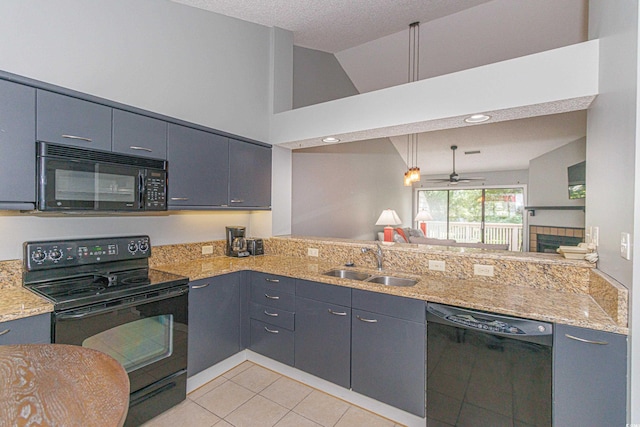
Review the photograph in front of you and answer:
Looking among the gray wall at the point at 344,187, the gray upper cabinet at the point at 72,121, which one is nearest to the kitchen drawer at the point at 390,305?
the gray upper cabinet at the point at 72,121

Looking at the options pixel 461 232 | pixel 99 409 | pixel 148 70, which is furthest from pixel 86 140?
pixel 461 232

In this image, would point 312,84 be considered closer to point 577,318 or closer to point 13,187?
point 13,187

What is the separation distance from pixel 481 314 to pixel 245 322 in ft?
6.04

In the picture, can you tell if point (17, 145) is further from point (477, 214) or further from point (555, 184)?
point (477, 214)

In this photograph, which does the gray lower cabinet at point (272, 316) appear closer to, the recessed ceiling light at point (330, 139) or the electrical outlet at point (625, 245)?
the recessed ceiling light at point (330, 139)

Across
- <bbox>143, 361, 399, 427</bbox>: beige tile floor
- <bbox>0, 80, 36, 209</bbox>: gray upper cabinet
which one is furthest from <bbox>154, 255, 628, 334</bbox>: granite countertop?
<bbox>0, 80, 36, 209</bbox>: gray upper cabinet

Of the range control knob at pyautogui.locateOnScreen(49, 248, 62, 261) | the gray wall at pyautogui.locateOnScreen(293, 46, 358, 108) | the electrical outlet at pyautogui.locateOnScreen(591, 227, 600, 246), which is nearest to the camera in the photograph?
the electrical outlet at pyautogui.locateOnScreen(591, 227, 600, 246)

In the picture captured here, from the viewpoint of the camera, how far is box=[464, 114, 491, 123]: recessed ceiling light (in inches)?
83.5

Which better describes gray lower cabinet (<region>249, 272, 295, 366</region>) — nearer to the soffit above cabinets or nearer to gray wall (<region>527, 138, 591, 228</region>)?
the soffit above cabinets

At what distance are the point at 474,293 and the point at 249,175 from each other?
6.91 ft

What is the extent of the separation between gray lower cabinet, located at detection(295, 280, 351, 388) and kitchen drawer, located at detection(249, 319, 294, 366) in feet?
0.27

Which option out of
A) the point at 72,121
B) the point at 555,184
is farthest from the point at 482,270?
the point at 555,184

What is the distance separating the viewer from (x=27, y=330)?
56.6 inches

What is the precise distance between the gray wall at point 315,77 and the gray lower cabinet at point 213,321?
8.23 feet
